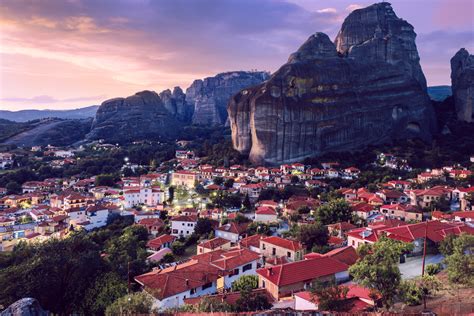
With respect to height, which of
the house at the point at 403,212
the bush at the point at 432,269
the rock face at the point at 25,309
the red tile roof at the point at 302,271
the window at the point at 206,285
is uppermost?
the rock face at the point at 25,309

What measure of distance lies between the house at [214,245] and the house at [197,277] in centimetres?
385

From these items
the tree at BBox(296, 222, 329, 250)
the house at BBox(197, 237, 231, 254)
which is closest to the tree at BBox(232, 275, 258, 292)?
the house at BBox(197, 237, 231, 254)

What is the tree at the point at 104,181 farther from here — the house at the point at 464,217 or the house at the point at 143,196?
the house at the point at 464,217

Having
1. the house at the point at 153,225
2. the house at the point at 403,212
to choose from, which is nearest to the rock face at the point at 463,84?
the house at the point at 403,212

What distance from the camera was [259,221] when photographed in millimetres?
40000

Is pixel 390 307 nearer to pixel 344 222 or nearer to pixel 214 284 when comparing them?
pixel 214 284

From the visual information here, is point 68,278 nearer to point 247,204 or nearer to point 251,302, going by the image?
point 251,302

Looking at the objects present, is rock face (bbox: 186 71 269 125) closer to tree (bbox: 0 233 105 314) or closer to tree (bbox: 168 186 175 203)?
tree (bbox: 168 186 175 203)

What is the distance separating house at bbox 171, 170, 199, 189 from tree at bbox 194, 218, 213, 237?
2396 cm

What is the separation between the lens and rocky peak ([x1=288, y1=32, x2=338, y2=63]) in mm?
80312

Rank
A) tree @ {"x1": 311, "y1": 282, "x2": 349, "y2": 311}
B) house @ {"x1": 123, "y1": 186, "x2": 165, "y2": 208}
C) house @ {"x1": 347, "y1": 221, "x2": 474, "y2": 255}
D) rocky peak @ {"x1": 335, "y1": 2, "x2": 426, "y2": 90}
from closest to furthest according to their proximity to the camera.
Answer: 1. tree @ {"x1": 311, "y1": 282, "x2": 349, "y2": 311}
2. house @ {"x1": 347, "y1": 221, "x2": 474, "y2": 255}
3. house @ {"x1": 123, "y1": 186, "x2": 165, "y2": 208}
4. rocky peak @ {"x1": 335, "y1": 2, "x2": 426, "y2": 90}

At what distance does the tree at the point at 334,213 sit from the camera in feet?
120

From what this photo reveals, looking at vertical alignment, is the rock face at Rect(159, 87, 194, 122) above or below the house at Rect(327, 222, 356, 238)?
above

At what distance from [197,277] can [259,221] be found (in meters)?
17.9
